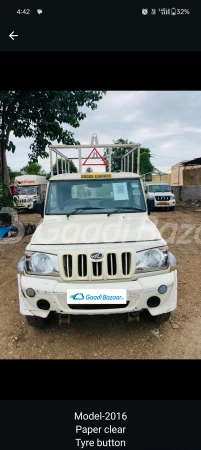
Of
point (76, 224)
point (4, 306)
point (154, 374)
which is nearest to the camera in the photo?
point (154, 374)

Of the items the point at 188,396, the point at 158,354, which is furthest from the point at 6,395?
the point at 158,354

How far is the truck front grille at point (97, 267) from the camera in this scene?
86.4 inches

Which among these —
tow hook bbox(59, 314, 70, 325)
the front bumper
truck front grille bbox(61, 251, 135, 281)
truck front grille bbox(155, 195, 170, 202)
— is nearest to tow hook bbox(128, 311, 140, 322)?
the front bumper

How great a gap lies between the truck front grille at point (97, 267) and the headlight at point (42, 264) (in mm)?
106

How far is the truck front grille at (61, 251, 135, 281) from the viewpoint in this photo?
2.20 m

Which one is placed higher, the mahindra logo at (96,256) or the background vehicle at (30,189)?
the background vehicle at (30,189)

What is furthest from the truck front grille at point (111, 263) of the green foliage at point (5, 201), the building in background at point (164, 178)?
the building in background at point (164, 178)

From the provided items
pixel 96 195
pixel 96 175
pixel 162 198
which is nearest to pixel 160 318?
pixel 96 195

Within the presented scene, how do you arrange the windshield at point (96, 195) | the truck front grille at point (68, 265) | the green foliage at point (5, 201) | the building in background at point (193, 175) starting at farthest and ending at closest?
the building in background at point (193, 175)
the green foliage at point (5, 201)
the windshield at point (96, 195)
the truck front grille at point (68, 265)

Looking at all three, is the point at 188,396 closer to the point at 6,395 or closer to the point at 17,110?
the point at 6,395

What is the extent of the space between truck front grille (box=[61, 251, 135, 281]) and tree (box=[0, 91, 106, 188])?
4.43 metres

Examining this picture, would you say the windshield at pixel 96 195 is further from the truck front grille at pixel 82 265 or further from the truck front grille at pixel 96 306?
the truck front grille at pixel 96 306

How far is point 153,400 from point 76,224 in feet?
6.15

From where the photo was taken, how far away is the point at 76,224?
9.29 feet
